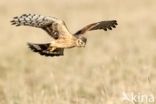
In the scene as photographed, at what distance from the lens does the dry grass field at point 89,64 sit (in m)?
8.45

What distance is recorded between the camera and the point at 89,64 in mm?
11844

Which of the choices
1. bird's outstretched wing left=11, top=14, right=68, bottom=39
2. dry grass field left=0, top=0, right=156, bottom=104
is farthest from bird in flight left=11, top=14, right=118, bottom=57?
dry grass field left=0, top=0, right=156, bottom=104

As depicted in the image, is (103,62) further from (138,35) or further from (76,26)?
(76,26)

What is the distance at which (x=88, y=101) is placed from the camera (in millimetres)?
8414

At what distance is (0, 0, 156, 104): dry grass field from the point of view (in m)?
8.45

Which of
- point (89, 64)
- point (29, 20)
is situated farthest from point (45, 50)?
point (89, 64)

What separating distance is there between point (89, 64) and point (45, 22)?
18.8ft

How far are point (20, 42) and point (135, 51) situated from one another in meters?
4.01

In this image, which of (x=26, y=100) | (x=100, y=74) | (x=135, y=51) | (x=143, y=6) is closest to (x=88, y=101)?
(x=26, y=100)

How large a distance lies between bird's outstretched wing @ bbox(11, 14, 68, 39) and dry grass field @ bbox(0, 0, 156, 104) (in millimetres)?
1338

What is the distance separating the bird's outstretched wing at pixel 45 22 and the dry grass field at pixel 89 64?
1338 mm

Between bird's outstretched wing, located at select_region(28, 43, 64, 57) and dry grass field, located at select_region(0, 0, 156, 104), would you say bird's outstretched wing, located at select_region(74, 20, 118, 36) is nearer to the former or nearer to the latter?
bird's outstretched wing, located at select_region(28, 43, 64, 57)

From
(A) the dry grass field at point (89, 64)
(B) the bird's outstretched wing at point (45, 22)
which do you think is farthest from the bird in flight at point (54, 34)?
(A) the dry grass field at point (89, 64)

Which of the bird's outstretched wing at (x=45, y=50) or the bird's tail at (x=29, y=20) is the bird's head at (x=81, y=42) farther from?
the bird's tail at (x=29, y=20)
